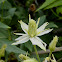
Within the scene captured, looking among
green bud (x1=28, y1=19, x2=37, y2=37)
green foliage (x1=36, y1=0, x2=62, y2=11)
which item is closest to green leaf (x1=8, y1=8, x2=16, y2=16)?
green foliage (x1=36, y1=0, x2=62, y2=11)

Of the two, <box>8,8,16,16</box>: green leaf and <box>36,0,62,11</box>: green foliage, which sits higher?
<box>8,8,16,16</box>: green leaf

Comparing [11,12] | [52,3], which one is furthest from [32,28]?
[11,12]

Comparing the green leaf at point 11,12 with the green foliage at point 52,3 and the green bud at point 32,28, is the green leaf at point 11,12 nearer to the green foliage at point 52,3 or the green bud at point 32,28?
the green foliage at point 52,3

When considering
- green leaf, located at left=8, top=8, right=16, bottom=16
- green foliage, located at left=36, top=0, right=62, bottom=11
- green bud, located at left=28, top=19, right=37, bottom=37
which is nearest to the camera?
green bud, located at left=28, top=19, right=37, bottom=37

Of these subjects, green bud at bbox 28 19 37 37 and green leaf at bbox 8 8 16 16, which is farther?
green leaf at bbox 8 8 16 16

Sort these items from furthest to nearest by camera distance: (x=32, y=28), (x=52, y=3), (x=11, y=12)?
(x=11, y=12), (x=52, y=3), (x=32, y=28)

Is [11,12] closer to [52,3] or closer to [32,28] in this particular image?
[52,3]

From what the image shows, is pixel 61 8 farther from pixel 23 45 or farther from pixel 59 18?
pixel 23 45

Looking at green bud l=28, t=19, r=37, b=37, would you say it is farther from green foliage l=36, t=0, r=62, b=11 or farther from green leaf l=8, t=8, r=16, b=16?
green leaf l=8, t=8, r=16, b=16

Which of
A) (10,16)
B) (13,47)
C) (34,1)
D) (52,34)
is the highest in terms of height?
(34,1)

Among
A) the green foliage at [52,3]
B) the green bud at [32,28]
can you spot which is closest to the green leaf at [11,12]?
the green foliage at [52,3]

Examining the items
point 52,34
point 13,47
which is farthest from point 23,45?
point 52,34
